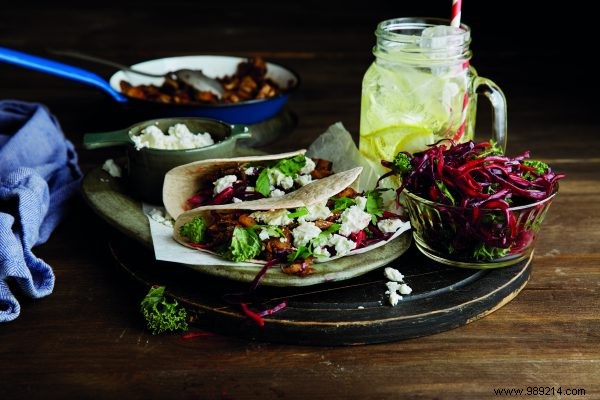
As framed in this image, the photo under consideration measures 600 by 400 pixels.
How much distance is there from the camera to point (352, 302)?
179 cm

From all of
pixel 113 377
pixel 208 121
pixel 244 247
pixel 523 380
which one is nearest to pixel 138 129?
pixel 208 121

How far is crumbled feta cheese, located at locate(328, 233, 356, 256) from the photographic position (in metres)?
1.85

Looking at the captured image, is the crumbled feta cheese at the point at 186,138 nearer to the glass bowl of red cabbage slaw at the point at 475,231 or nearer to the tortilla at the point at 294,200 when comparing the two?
the tortilla at the point at 294,200

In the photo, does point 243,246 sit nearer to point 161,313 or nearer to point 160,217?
point 161,313

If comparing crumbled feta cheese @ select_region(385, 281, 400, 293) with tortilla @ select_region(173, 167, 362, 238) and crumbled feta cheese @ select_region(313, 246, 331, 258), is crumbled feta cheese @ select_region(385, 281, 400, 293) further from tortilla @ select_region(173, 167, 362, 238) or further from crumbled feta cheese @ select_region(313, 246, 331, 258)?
tortilla @ select_region(173, 167, 362, 238)

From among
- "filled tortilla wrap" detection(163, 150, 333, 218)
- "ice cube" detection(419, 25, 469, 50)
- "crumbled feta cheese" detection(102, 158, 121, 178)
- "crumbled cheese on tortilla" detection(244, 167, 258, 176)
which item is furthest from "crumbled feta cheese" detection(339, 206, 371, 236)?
"crumbled feta cheese" detection(102, 158, 121, 178)

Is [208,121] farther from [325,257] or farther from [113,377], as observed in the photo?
[113,377]

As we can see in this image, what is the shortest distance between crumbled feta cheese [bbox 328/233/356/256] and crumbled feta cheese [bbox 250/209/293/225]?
119 millimetres

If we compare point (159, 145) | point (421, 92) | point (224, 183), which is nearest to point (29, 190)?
point (159, 145)

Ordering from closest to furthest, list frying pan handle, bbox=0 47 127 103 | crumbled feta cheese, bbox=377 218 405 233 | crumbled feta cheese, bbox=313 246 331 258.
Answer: crumbled feta cheese, bbox=313 246 331 258, crumbled feta cheese, bbox=377 218 405 233, frying pan handle, bbox=0 47 127 103

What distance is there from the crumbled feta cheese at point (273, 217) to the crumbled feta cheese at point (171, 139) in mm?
499

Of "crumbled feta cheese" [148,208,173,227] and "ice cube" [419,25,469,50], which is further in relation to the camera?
"ice cube" [419,25,469,50]

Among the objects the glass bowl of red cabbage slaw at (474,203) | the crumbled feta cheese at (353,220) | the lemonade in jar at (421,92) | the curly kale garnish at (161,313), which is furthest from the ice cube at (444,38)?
the curly kale garnish at (161,313)

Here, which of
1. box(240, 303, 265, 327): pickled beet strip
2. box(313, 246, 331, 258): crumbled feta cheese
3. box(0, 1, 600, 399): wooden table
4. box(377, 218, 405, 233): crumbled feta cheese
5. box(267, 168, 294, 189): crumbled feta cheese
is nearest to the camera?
box(0, 1, 600, 399): wooden table
